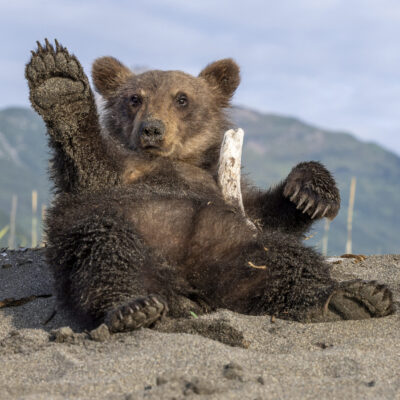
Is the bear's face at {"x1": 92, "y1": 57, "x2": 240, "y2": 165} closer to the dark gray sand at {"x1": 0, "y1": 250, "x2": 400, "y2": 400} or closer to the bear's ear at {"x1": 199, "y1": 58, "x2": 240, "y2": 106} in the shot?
the bear's ear at {"x1": 199, "y1": 58, "x2": 240, "y2": 106}

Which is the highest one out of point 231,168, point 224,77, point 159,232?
point 224,77

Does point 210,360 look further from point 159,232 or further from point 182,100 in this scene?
point 182,100

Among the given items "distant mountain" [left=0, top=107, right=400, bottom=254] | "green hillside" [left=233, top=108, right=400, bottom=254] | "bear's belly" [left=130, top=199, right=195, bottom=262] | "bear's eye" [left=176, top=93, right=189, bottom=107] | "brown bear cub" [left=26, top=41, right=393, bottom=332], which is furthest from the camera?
"green hillside" [left=233, top=108, right=400, bottom=254]

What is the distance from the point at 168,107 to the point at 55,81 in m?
1.49

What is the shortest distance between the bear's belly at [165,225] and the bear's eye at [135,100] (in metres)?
1.53

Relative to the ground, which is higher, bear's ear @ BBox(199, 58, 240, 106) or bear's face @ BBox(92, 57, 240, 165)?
bear's ear @ BBox(199, 58, 240, 106)

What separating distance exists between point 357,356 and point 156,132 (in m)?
2.59

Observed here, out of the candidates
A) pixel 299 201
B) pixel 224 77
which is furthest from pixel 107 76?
pixel 299 201

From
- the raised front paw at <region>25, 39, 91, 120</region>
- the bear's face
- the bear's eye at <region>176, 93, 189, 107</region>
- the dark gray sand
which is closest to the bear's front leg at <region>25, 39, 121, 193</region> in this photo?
the raised front paw at <region>25, 39, 91, 120</region>

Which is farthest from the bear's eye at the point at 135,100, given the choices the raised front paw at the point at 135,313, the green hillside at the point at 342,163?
the green hillside at the point at 342,163

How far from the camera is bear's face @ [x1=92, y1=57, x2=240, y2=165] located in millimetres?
4969

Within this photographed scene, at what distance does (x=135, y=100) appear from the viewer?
530cm

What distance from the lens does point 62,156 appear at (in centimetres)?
419

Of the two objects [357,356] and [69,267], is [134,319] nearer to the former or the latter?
[69,267]
